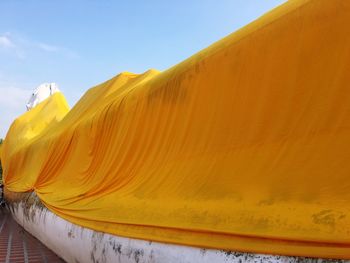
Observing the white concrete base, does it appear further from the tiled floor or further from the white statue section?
the white statue section

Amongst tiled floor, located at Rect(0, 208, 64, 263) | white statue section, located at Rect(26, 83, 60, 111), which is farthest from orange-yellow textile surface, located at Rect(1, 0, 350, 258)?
white statue section, located at Rect(26, 83, 60, 111)

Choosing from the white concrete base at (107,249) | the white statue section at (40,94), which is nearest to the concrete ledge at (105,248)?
the white concrete base at (107,249)

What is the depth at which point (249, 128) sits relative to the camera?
2.65 metres

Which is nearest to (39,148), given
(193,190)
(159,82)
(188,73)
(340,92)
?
(159,82)

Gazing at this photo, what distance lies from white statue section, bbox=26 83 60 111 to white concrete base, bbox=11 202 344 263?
7997 mm

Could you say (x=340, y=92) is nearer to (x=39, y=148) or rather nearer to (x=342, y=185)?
(x=342, y=185)

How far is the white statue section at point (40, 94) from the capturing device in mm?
13477

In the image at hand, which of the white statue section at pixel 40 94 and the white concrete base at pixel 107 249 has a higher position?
the white statue section at pixel 40 94

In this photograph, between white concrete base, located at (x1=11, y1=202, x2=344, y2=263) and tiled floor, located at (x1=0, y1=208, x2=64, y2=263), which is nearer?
white concrete base, located at (x1=11, y1=202, x2=344, y2=263)

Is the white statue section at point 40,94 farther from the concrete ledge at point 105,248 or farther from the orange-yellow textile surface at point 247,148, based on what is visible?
the orange-yellow textile surface at point 247,148

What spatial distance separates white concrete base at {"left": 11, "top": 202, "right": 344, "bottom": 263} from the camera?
214cm

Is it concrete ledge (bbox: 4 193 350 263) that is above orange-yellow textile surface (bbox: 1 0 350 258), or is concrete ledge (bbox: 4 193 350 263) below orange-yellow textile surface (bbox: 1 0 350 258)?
below

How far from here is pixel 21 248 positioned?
5.71 metres

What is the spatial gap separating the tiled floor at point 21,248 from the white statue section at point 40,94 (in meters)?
6.57
